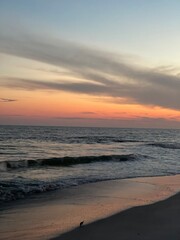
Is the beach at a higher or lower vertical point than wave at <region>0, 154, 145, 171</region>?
higher

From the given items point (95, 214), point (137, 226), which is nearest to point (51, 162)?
point (95, 214)

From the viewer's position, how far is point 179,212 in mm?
8492

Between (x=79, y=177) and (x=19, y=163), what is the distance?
19.5 feet

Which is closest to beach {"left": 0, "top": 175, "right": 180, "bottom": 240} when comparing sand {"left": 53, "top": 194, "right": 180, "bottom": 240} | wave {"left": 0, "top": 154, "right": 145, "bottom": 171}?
sand {"left": 53, "top": 194, "right": 180, "bottom": 240}

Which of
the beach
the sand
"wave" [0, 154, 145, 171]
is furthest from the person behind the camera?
"wave" [0, 154, 145, 171]

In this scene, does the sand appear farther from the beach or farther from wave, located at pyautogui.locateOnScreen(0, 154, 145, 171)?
wave, located at pyautogui.locateOnScreen(0, 154, 145, 171)

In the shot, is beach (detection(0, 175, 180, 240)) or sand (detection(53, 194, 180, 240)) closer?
sand (detection(53, 194, 180, 240))

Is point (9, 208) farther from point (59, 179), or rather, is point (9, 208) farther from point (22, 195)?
point (59, 179)

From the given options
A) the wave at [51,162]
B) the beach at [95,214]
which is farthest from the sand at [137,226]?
the wave at [51,162]

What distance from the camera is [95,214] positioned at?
8.25 meters

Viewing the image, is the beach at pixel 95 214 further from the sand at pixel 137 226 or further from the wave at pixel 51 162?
the wave at pixel 51 162

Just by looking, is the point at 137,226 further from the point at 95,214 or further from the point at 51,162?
the point at 51,162

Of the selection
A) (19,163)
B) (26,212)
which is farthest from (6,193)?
(19,163)

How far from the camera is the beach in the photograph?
21.5ft
